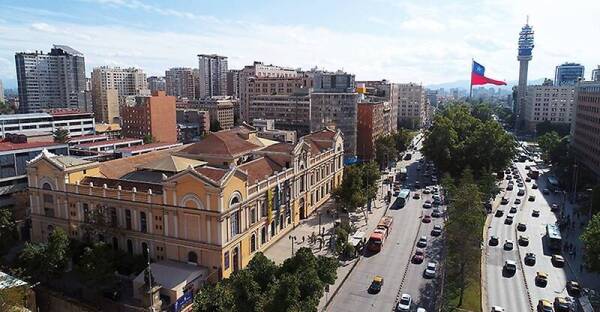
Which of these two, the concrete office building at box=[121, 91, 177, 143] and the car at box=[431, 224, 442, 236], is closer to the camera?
the car at box=[431, 224, 442, 236]

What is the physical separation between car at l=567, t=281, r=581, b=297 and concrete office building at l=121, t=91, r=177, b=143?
10764cm

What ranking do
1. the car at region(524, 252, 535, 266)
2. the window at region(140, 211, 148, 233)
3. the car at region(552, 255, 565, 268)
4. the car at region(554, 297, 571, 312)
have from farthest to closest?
1. the car at region(524, 252, 535, 266)
2. the car at region(552, 255, 565, 268)
3. the window at region(140, 211, 148, 233)
4. the car at region(554, 297, 571, 312)

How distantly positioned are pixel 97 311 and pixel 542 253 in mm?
52657

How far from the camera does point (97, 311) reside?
4294 centimetres

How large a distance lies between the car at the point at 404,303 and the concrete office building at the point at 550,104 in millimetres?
162918

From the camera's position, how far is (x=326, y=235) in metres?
62.4

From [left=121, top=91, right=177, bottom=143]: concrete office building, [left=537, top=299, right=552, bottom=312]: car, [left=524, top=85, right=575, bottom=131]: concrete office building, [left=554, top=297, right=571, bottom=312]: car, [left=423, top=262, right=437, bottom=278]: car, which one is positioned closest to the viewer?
[left=537, top=299, right=552, bottom=312]: car

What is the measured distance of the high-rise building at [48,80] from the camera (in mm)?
186000

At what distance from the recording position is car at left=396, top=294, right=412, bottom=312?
135 ft

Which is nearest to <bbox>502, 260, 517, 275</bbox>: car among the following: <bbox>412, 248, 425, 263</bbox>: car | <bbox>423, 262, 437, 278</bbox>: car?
<bbox>423, 262, 437, 278</bbox>: car

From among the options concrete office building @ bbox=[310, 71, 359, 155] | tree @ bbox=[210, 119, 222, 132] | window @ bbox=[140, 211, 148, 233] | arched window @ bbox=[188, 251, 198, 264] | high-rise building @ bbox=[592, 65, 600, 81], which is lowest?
arched window @ bbox=[188, 251, 198, 264]

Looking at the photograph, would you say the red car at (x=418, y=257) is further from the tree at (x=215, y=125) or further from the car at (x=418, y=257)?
the tree at (x=215, y=125)

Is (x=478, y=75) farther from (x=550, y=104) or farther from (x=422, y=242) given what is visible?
(x=422, y=242)

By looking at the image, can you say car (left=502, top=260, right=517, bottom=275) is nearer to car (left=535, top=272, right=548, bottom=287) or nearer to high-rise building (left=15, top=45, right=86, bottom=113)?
car (left=535, top=272, right=548, bottom=287)
